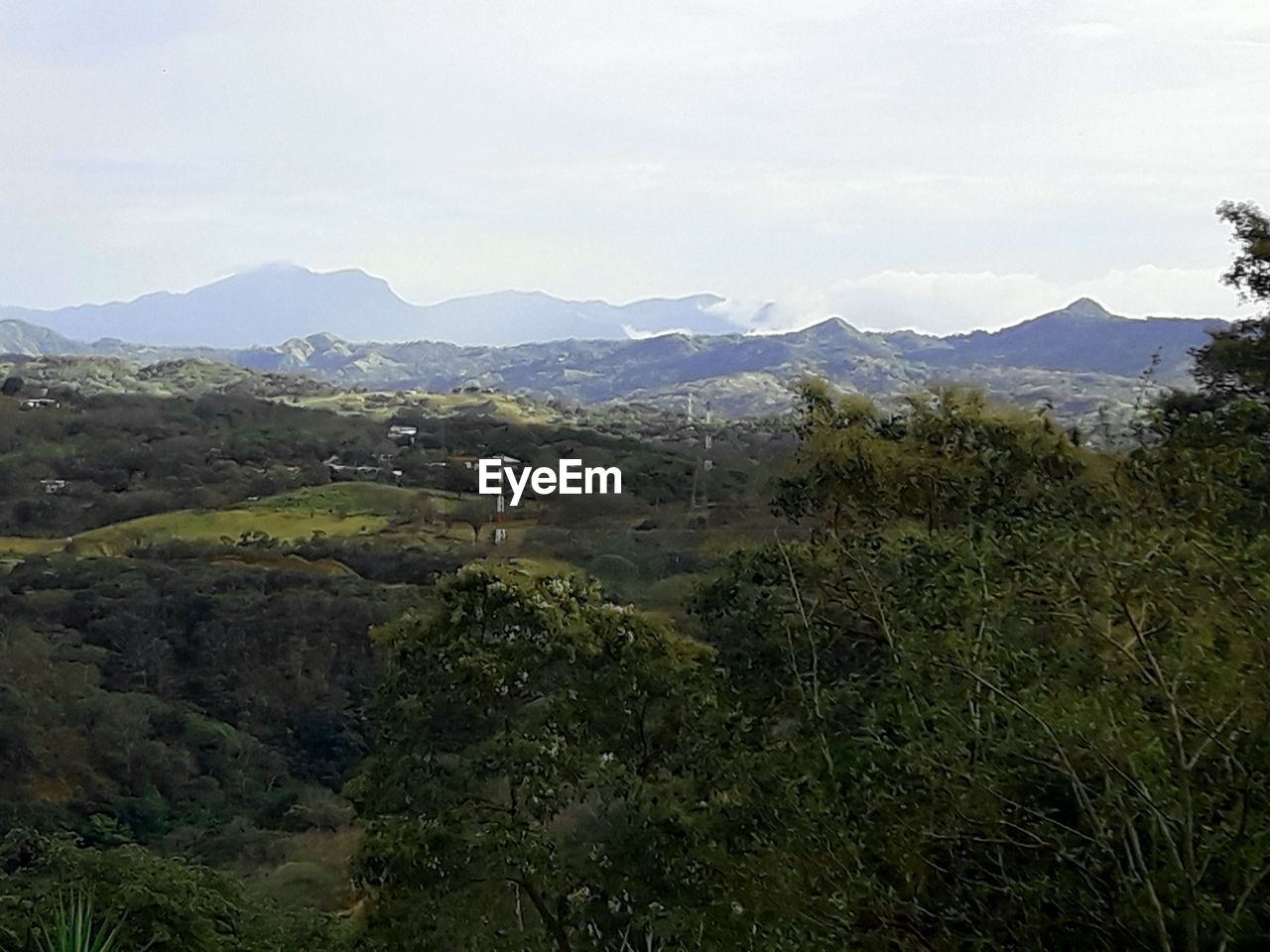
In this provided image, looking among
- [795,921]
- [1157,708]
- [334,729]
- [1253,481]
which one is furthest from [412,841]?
[334,729]

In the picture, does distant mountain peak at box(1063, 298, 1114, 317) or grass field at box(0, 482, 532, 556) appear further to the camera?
distant mountain peak at box(1063, 298, 1114, 317)

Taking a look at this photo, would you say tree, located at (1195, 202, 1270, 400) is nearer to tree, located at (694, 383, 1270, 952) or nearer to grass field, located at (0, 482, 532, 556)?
tree, located at (694, 383, 1270, 952)

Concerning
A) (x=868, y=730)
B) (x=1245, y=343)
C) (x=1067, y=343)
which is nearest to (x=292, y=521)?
(x=1245, y=343)

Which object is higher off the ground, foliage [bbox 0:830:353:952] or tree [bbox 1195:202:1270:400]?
tree [bbox 1195:202:1270:400]

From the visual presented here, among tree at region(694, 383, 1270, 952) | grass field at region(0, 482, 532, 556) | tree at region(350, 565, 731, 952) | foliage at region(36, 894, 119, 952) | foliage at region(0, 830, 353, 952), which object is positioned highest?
tree at region(694, 383, 1270, 952)

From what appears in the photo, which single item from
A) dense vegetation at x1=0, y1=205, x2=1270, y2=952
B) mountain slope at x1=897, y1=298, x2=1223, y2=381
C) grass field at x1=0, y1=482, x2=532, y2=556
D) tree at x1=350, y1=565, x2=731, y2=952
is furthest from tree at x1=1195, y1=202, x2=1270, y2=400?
mountain slope at x1=897, y1=298, x2=1223, y2=381

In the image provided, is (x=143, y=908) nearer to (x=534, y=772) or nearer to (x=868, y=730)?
(x=534, y=772)

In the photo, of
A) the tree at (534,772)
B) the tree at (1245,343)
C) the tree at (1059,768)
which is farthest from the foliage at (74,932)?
the tree at (1245,343)

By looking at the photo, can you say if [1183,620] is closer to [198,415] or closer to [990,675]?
[990,675]
